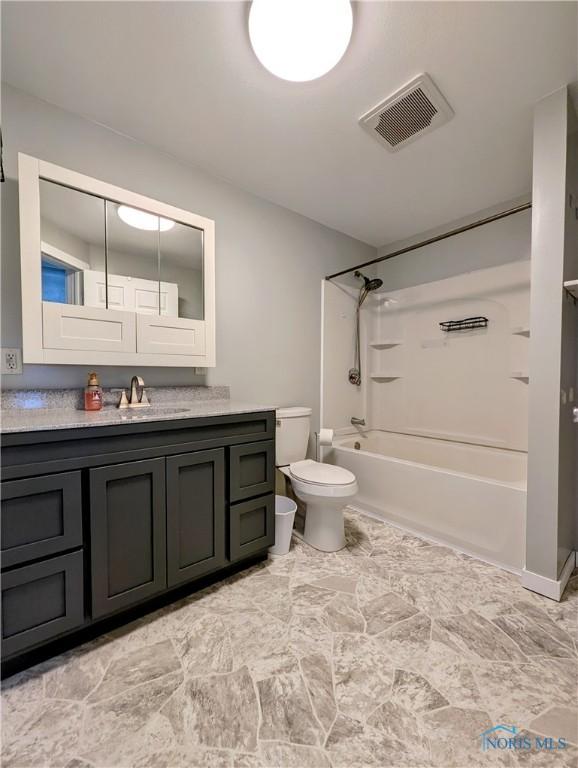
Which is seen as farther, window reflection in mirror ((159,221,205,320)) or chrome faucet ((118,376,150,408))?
window reflection in mirror ((159,221,205,320))

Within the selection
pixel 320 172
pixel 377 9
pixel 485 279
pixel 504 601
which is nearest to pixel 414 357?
pixel 485 279

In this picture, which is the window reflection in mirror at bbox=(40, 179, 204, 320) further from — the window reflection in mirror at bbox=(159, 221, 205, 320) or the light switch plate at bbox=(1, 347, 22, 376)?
the light switch plate at bbox=(1, 347, 22, 376)

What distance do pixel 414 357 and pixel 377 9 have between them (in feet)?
7.70

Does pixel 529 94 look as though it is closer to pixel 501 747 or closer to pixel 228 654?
pixel 501 747

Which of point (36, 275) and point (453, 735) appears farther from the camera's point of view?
point (36, 275)

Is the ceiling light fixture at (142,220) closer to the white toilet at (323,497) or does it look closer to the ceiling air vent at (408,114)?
the ceiling air vent at (408,114)

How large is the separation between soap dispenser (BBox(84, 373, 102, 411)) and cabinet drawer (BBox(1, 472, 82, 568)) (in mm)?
494

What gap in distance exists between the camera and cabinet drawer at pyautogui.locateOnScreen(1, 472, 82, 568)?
1032mm

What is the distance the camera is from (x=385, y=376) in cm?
323

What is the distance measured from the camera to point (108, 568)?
1.22 meters

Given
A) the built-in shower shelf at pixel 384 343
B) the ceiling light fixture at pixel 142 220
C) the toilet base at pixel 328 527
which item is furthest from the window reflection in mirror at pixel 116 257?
the built-in shower shelf at pixel 384 343

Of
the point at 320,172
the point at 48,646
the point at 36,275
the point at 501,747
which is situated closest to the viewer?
the point at 501,747

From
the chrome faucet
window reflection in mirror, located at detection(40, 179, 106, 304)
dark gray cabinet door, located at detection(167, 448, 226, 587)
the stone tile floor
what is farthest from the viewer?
the chrome faucet

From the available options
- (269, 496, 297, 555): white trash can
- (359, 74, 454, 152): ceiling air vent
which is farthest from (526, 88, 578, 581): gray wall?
(269, 496, 297, 555): white trash can
